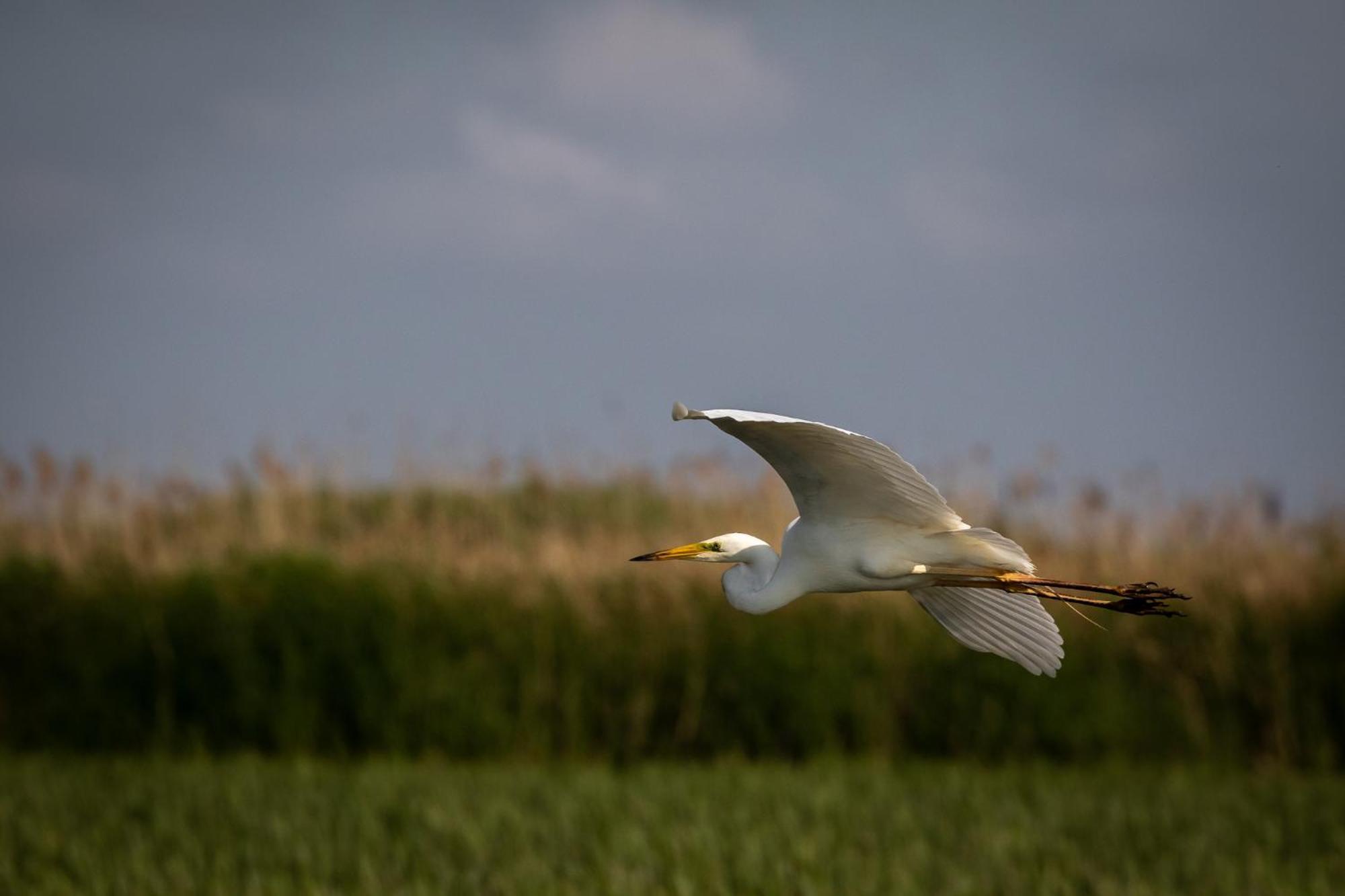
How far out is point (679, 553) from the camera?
0.74m

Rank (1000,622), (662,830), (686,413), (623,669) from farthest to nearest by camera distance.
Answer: (623,669) → (662,830) → (1000,622) → (686,413)

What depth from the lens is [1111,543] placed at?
3518mm

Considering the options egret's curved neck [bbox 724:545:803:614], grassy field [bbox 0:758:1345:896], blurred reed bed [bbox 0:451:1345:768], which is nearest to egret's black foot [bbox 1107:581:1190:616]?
egret's curved neck [bbox 724:545:803:614]

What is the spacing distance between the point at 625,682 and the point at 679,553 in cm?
685

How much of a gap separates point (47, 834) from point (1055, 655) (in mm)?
5727

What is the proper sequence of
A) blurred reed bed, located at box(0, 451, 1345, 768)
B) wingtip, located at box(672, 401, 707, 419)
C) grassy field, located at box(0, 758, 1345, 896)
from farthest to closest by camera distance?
blurred reed bed, located at box(0, 451, 1345, 768)
grassy field, located at box(0, 758, 1345, 896)
wingtip, located at box(672, 401, 707, 419)

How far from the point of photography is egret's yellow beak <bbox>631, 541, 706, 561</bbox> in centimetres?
73

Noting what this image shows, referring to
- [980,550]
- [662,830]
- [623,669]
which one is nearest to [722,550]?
[980,550]

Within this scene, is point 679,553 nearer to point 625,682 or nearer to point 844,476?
point 844,476

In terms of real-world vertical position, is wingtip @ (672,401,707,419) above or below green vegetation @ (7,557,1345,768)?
above

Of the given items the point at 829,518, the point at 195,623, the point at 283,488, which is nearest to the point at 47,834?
the point at 195,623

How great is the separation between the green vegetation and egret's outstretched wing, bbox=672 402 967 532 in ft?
21.2

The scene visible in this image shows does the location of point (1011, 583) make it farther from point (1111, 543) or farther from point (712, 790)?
point (712, 790)

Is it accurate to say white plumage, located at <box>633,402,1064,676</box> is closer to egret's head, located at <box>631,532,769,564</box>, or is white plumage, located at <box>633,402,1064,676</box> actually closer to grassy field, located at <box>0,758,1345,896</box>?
egret's head, located at <box>631,532,769,564</box>
